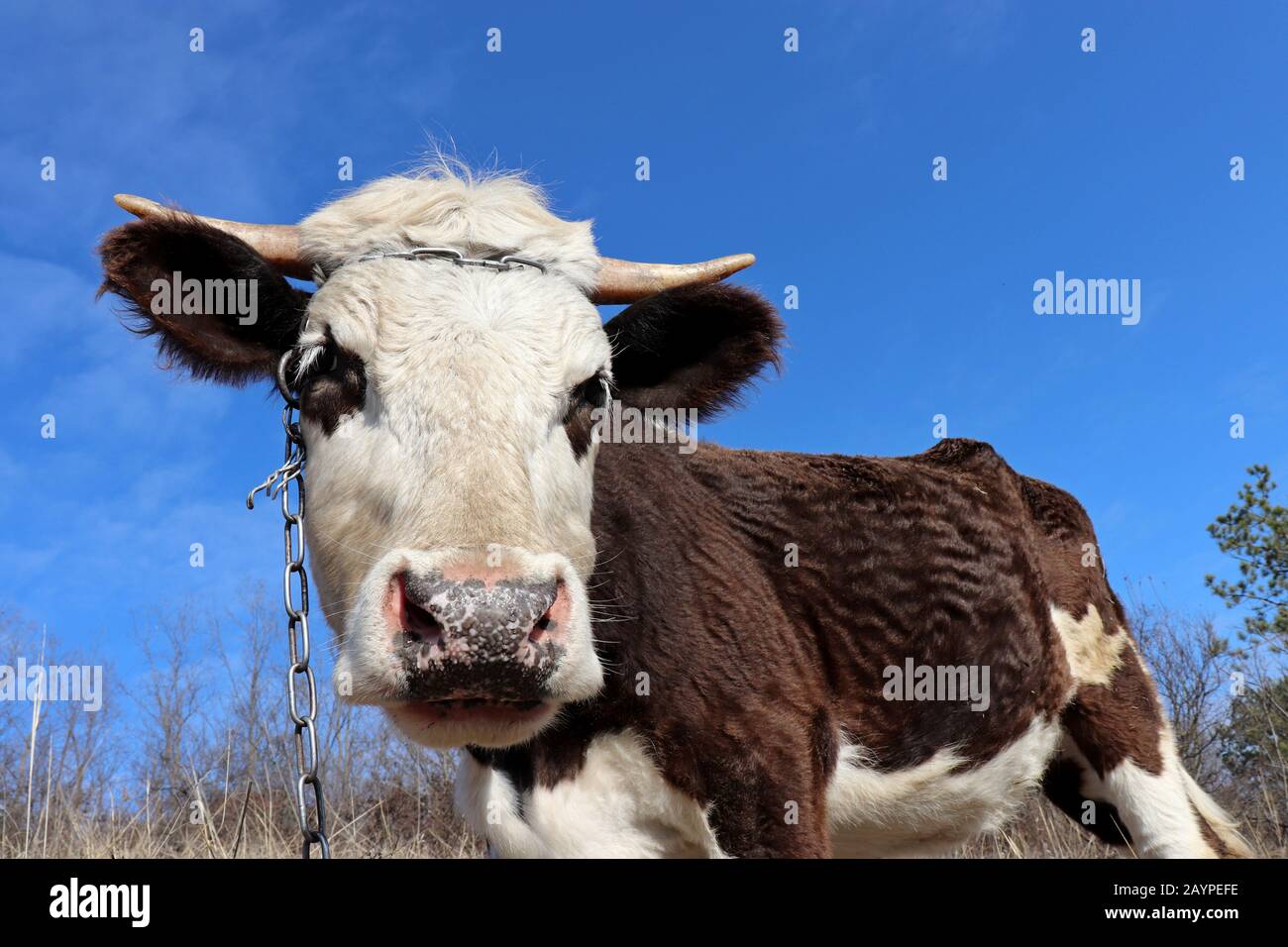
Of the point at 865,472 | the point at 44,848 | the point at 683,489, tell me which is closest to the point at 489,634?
the point at 683,489

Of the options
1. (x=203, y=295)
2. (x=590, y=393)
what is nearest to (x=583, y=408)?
(x=590, y=393)

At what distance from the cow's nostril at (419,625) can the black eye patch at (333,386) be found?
95 cm

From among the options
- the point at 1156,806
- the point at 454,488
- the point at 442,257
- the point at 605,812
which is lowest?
the point at 1156,806

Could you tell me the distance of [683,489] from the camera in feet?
16.7

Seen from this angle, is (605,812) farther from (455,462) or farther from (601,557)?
(455,462)

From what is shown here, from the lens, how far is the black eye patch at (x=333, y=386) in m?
3.55

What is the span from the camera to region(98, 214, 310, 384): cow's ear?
3.82m

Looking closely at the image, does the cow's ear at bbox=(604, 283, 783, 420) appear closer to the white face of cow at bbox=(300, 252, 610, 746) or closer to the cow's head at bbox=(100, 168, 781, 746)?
the cow's head at bbox=(100, 168, 781, 746)

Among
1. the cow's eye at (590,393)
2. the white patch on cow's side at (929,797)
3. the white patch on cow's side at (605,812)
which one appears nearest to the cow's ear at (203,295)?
the cow's eye at (590,393)

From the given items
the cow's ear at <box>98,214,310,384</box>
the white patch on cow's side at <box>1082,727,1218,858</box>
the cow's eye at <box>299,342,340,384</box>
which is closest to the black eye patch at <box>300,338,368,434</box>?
the cow's eye at <box>299,342,340,384</box>

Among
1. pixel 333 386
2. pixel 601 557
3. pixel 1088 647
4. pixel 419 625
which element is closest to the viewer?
pixel 419 625

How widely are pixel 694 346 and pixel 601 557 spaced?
3.63 ft

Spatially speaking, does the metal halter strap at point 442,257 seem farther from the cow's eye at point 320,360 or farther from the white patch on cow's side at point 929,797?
the white patch on cow's side at point 929,797

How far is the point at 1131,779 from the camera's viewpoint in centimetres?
636
